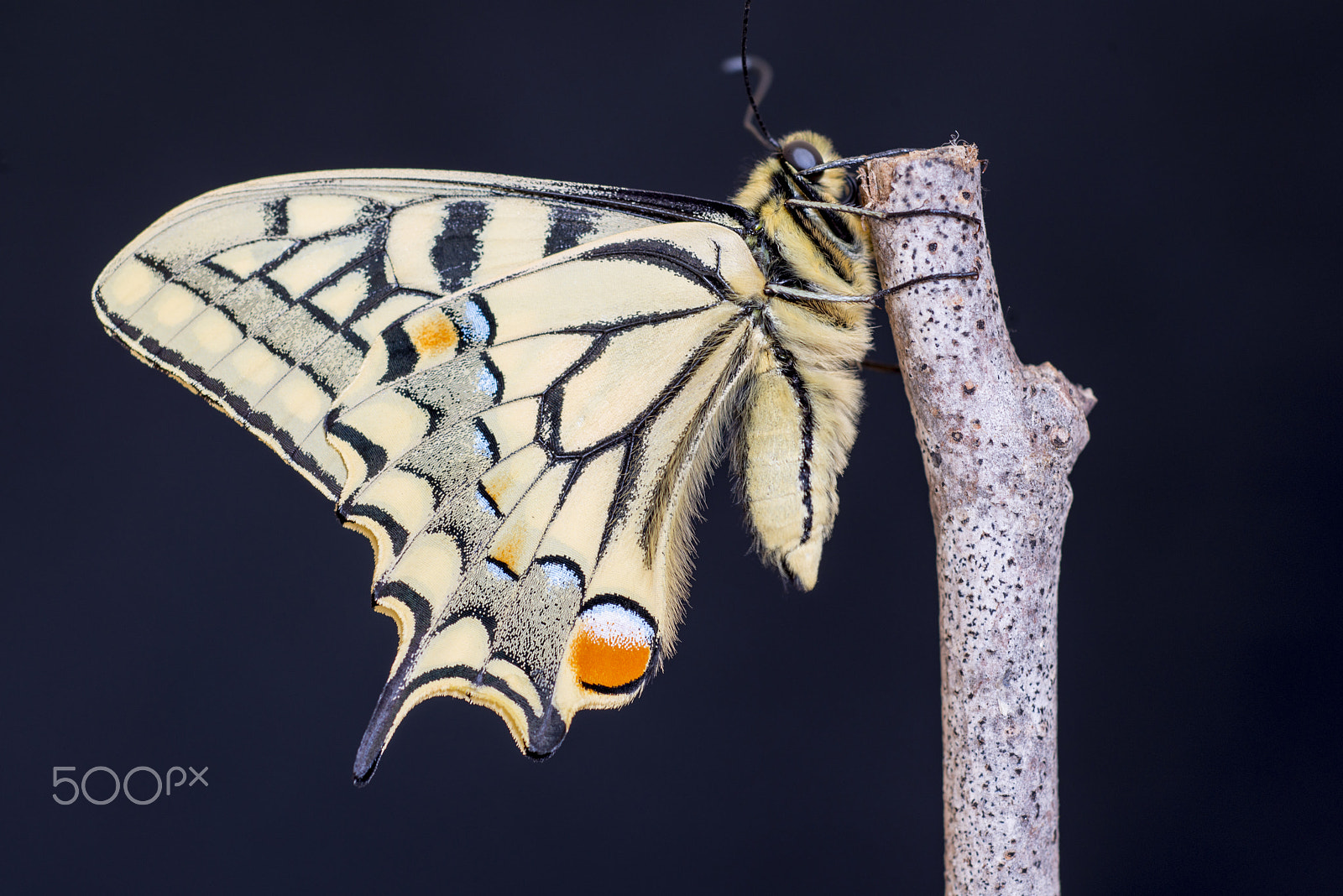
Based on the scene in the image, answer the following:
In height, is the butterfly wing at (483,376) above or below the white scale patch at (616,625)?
above

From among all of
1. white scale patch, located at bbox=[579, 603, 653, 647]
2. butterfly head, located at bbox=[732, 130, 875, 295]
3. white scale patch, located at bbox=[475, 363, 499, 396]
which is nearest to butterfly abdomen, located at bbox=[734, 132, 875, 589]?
butterfly head, located at bbox=[732, 130, 875, 295]

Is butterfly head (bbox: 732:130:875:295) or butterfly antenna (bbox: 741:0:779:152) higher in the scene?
butterfly antenna (bbox: 741:0:779:152)

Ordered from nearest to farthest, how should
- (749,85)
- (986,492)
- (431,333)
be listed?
(986,492) → (431,333) → (749,85)

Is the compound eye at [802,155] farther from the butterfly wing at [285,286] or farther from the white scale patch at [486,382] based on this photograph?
the white scale patch at [486,382]

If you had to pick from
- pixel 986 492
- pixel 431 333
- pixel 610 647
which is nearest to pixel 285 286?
pixel 431 333

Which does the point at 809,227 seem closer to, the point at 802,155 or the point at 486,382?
the point at 802,155

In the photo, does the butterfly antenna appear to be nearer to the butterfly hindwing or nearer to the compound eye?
the compound eye

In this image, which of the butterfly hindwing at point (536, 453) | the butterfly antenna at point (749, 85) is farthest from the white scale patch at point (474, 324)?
the butterfly antenna at point (749, 85)
